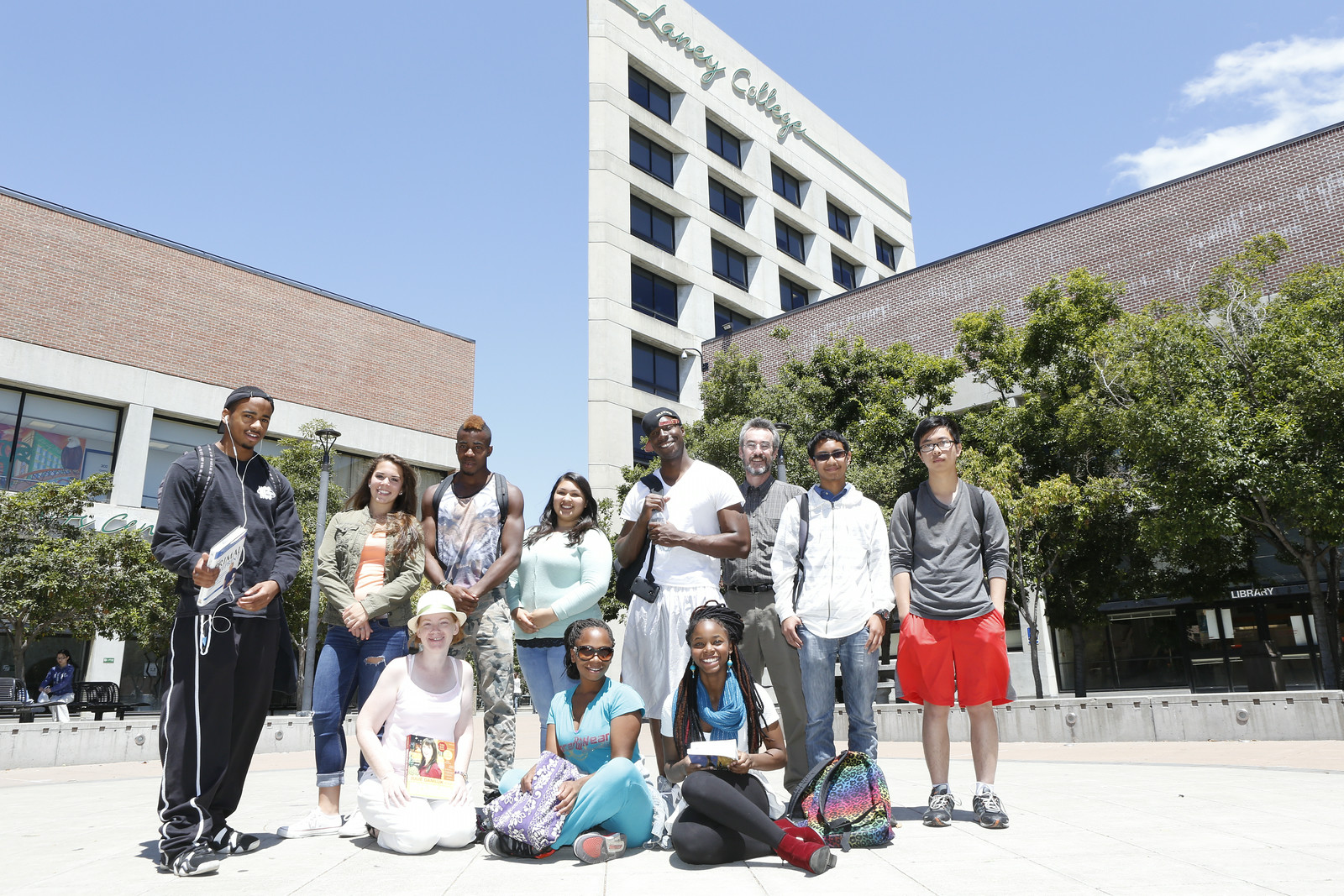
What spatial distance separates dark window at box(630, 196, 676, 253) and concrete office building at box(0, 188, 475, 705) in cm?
1060

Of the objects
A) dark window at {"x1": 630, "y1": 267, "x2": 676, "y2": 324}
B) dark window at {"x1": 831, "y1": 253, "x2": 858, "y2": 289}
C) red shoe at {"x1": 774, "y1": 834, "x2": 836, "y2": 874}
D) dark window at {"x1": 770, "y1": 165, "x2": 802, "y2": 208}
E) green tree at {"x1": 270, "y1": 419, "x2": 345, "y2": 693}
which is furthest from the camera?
dark window at {"x1": 831, "y1": 253, "x2": 858, "y2": 289}

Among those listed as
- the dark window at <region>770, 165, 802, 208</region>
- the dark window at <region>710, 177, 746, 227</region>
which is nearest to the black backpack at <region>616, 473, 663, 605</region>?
the dark window at <region>710, 177, 746, 227</region>

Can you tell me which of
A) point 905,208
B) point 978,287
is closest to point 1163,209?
point 978,287

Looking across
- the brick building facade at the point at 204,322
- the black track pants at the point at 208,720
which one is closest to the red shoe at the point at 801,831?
the black track pants at the point at 208,720

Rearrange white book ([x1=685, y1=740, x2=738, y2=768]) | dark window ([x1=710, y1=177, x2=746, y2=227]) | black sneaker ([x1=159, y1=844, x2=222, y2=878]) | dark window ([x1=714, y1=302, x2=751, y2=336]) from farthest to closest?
dark window ([x1=710, y1=177, x2=746, y2=227]), dark window ([x1=714, y1=302, x2=751, y2=336]), white book ([x1=685, y1=740, x2=738, y2=768]), black sneaker ([x1=159, y1=844, x2=222, y2=878])

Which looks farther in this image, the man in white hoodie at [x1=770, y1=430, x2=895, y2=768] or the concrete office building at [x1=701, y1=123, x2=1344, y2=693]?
the concrete office building at [x1=701, y1=123, x2=1344, y2=693]

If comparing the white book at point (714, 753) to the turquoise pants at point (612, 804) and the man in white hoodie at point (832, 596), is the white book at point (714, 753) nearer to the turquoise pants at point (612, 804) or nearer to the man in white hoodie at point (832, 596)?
the turquoise pants at point (612, 804)

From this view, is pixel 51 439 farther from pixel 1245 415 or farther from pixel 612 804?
pixel 1245 415

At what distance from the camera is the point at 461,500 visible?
17.4ft

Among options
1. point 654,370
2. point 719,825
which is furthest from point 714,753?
point 654,370

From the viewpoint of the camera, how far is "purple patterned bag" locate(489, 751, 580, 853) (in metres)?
3.81

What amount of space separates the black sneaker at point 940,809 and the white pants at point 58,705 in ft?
46.8

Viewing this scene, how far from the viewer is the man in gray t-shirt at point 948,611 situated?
15.3 feet

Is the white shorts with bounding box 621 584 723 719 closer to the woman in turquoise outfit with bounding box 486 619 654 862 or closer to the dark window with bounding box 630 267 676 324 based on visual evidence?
the woman in turquoise outfit with bounding box 486 619 654 862
